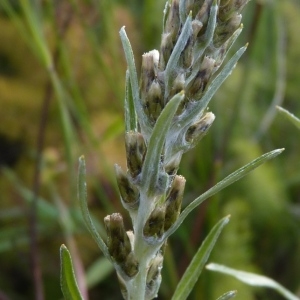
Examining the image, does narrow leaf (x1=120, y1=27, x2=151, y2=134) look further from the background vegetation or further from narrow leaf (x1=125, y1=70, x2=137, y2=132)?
the background vegetation

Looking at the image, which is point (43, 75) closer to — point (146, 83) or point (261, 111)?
point (261, 111)

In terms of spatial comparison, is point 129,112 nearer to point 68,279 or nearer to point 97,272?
point 68,279

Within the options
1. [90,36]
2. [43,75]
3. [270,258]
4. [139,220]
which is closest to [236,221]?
[270,258]

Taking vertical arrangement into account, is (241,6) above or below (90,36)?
above

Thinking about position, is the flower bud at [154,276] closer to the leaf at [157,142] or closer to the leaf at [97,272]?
the leaf at [157,142]

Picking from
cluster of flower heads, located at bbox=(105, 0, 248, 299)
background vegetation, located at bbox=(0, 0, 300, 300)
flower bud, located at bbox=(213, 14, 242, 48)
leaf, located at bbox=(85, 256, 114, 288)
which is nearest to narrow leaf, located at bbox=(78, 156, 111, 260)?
cluster of flower heads, located at bbox=(105, 0, 248, 299)

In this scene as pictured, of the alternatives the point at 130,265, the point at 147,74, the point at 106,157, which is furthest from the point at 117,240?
the point at 106,157

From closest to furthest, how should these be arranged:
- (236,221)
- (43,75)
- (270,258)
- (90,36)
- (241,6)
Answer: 1. (241,6)
2. (90,36)
3. (236,221)
4. (270,258)
5. (43,75)
